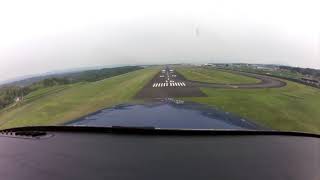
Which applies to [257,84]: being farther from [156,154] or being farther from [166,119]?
[156,154]

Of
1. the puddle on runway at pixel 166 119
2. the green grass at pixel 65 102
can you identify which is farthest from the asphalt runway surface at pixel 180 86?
the puddle on runway at pixel 166 119

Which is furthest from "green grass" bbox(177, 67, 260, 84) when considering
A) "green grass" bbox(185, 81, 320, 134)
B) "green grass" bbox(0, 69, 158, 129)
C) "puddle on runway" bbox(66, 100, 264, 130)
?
"puddle on runway" bbox(66, 100, 264, 130)

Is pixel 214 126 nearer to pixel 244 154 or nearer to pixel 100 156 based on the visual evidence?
pixel 244 154

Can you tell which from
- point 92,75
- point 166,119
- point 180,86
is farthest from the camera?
point 180,86

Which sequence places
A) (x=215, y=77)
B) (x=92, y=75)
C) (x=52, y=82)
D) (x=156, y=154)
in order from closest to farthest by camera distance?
(x=156, y=154), (x=52, y=82), (x=92, y=75), (x=215, y=77)

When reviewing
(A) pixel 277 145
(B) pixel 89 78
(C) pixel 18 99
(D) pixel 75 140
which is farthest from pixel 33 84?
(A) pixel 277 145

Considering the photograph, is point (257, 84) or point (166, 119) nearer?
point (166, 119)

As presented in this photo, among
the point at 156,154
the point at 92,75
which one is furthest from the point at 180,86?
the point at 156,154

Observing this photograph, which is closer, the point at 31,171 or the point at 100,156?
the point at 31,171
